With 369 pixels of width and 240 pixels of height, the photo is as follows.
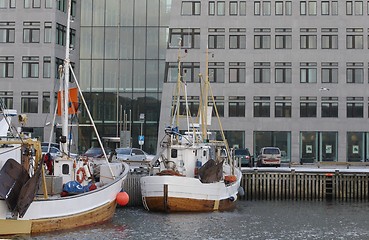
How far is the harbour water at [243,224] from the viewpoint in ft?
107

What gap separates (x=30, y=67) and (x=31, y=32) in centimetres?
387

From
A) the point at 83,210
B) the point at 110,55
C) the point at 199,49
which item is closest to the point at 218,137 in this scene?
the point at 199,49

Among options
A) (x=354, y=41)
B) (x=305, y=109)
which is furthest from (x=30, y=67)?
(x=354, y=41)

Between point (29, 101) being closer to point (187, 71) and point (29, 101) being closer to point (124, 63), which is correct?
point (124, 63)

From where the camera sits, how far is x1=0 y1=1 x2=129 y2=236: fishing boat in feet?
96.2

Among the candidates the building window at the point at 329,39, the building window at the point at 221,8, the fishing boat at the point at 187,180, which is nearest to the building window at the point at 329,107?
the building window at the point at 329,39

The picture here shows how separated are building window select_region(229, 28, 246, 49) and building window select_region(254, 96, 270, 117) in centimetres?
600

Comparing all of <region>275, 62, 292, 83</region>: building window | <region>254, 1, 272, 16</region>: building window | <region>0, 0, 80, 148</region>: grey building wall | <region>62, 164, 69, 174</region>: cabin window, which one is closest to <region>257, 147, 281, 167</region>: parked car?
<region>275, 62, 292, 83</region>: building window

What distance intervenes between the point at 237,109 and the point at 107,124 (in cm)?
1567

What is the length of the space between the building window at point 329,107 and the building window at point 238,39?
35.1ft

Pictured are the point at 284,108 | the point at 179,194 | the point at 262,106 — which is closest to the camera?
the point at 179,194

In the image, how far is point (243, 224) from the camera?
37.0 m

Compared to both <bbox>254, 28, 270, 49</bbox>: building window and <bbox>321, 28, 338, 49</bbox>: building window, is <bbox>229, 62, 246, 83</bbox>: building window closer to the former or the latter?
<bbox>254, 28, 270, 49</bbox>: building window

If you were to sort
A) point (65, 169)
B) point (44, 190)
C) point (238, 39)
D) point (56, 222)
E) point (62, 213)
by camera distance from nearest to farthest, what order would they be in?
point (44, 190), point (56, 222), point (62, 213), point (65, 169), point (238, 39)
